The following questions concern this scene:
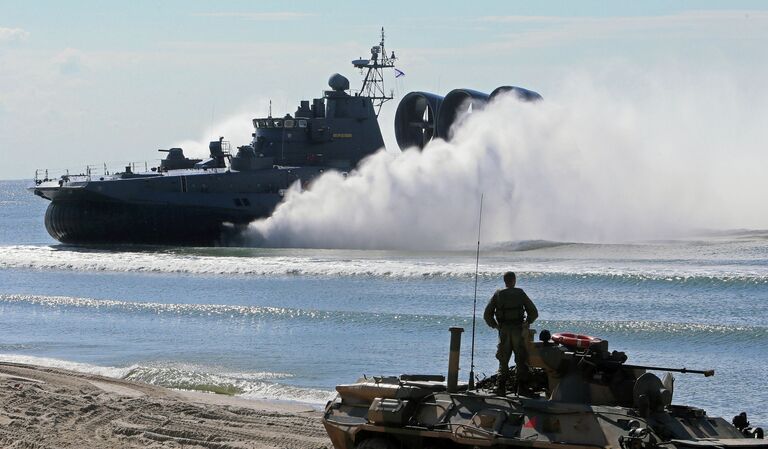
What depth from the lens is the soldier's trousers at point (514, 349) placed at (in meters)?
9.54

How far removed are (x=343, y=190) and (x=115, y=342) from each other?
66.2ft

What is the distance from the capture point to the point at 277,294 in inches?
1095

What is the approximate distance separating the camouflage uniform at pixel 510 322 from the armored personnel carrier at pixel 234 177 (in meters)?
30.7

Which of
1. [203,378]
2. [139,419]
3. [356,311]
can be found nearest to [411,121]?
[356,311]

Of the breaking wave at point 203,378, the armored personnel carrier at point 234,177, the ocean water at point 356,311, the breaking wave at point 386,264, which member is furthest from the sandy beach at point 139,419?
the armored personnel carrier at point 234,177

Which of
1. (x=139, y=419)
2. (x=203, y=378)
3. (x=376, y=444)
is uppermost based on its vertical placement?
(x=376, y=444)

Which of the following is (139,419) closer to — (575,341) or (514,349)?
(514,349)

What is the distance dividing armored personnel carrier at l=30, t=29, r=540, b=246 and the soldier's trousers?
101 ft

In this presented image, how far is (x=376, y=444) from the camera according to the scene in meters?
9.70

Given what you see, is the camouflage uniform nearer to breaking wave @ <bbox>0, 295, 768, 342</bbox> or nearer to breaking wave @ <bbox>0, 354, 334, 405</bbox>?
breaking wave @ <bbox>0, 354, 334, 405</bbox>

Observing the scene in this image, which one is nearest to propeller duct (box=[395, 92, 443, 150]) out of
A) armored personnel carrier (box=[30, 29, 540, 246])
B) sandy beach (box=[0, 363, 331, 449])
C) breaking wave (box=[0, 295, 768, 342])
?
armored personnel carrier (box=[30, 29, 540, 246])

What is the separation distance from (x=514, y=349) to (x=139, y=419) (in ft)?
16.1

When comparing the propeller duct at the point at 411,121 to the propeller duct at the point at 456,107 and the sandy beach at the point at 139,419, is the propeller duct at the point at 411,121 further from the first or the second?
the sandy beach at the point at 139,419

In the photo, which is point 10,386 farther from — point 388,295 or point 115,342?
point 388,295
